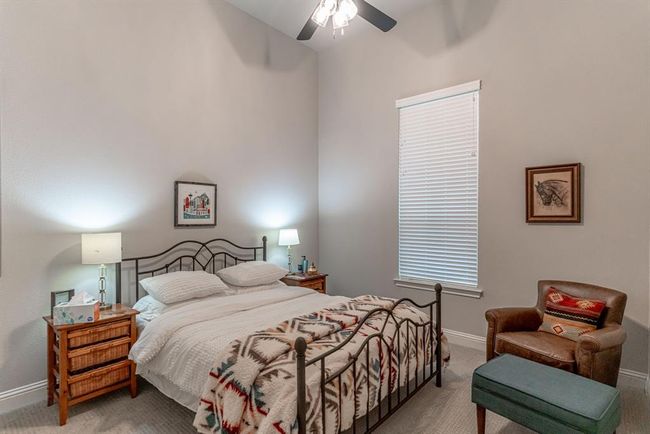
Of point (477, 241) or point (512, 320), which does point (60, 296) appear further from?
point (477, 241)

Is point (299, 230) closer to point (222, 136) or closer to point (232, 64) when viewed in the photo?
point (222, 136)

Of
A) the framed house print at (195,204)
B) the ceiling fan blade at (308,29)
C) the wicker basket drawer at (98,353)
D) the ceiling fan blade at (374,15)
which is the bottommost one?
the wicker basket drawer at (98,353)

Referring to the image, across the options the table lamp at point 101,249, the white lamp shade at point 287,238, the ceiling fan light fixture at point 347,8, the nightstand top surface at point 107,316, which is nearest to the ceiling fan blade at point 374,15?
the ceiling fan light fixture at point 347,8

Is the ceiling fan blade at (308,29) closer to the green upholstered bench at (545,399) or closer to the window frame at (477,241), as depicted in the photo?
the window frame at (477,241)

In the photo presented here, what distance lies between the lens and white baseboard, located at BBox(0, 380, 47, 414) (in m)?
2.53

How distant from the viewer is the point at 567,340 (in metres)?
2.64

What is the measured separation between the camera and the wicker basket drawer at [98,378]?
242cm

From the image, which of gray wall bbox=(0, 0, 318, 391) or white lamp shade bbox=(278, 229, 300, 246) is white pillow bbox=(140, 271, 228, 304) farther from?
white lamp shade bbox=(278, 229, 300, 246)

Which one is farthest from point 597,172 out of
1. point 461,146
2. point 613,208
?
point 461,146

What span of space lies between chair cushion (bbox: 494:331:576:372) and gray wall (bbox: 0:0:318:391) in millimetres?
2805

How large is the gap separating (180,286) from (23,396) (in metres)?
1.33

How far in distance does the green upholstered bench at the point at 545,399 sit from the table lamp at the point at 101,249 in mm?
2773

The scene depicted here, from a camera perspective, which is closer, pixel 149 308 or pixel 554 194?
pixel 149 308

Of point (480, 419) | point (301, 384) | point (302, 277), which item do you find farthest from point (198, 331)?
point (302, 277)
